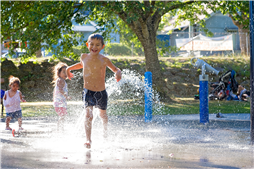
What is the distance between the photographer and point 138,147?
500cm

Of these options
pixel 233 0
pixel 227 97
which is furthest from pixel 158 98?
pixel 233 0

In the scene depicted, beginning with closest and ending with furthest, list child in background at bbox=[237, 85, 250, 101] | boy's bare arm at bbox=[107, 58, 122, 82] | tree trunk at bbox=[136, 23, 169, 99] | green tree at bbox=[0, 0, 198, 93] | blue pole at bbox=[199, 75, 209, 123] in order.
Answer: boy's bare arm at bbox=[107, 58, 122, 82] → blue pole at bbox=[199, 75, 209, 123] → green tree at bbox=[0, 0, 198, 93] → child in background at bbox=[237, 85, 250, 101] → tree trunk at bbox=[136, 23, 169, 99]

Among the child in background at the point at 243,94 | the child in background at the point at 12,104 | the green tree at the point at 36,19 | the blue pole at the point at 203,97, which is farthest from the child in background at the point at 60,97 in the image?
the child in background at the point at 243,94

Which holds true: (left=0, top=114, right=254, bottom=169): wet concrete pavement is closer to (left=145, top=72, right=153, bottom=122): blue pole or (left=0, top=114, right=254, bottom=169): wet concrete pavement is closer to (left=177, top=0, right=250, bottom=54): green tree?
(left=145, top=72, right=153, bottom=122): blue pole

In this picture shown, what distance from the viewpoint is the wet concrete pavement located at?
13.1ft

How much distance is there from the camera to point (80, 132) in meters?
6.73

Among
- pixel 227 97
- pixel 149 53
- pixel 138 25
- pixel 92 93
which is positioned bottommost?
pixel 227 97

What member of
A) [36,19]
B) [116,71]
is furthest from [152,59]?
[116,71]

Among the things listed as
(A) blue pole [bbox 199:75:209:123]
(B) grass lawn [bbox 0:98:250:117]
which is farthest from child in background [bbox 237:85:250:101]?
(A) blue pole [bbox 199:75:209:123]

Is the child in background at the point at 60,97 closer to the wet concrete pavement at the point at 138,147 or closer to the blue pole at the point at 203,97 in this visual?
the wet concrete pavement at the point at 138,147

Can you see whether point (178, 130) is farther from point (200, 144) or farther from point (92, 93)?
point (92, 93)

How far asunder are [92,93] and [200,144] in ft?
6.11

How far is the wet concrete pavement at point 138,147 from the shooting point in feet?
13.1

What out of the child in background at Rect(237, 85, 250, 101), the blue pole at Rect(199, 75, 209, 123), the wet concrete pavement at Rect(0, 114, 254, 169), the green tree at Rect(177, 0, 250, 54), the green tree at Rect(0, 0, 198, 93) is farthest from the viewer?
the child in background at Rect(237, 85, 250, 101)
